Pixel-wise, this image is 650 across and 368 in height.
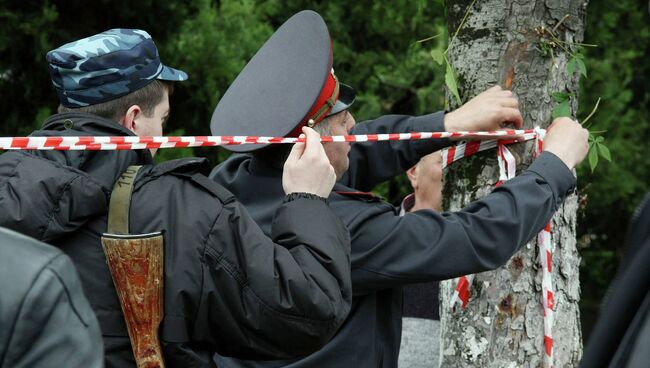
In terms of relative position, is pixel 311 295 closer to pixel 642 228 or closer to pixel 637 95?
pixel 642 228

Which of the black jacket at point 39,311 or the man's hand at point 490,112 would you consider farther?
the man's hand at point 490,112

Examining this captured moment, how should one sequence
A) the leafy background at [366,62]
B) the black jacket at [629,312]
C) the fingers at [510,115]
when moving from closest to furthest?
the black jacket at [629,312] < the fingers at [510,115] < the leafy background at [366,62]

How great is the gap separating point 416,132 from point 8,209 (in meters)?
1.63

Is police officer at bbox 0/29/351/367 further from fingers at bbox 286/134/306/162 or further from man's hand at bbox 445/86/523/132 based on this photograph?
man's hand at bbox 445/86/523/132

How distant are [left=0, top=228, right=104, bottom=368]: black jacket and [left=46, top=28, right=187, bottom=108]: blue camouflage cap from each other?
1113mm

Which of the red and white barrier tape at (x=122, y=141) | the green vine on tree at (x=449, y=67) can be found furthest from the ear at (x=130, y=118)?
the green vine on tree at (x=449, y=67)

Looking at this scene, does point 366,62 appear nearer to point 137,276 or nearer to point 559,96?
point 559,96

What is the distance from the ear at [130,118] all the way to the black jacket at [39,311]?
115 cm

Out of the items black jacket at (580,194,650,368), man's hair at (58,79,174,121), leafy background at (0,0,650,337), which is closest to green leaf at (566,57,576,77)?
leafy background at (0,0,650,337)

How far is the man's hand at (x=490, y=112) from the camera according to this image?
3189mm

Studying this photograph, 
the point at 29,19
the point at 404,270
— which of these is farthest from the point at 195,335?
the point at 29,19

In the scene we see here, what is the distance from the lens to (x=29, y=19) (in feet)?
20.7

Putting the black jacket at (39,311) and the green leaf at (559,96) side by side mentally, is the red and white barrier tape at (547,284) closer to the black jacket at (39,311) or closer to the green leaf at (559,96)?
the green leaf at (559,96)

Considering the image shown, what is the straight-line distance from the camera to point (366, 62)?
8414 millimetres
